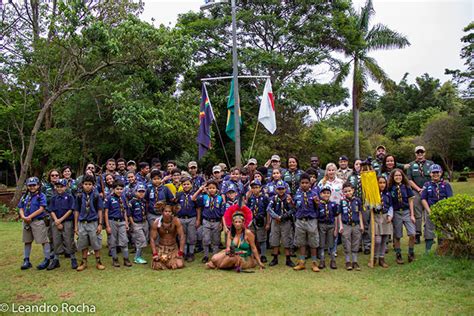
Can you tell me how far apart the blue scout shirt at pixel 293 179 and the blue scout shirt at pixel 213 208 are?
1.37 m

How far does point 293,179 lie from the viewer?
7.74 metres

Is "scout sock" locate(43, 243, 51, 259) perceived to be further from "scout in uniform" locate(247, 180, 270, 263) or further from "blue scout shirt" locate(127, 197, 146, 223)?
"scout in uniform" locate(247, 180, 270, 263)

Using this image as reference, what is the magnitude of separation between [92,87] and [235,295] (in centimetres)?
1365

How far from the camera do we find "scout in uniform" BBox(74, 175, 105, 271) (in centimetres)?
679

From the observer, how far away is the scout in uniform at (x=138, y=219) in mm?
7254

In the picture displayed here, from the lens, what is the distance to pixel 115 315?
184 inches

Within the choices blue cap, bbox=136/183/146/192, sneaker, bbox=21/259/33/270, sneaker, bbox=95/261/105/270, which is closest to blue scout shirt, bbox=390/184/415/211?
blue cap, bbox=136/183/146/192

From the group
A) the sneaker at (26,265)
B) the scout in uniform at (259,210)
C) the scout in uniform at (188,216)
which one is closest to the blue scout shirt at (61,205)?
the sneaker at (26,265)

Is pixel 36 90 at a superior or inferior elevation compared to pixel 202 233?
superior

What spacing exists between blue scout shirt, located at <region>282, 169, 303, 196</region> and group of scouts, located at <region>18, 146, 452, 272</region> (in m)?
0.02

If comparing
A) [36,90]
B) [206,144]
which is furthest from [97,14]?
[206,144]

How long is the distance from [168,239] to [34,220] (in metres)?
2.38

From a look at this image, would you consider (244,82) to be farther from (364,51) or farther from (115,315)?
(115,315)

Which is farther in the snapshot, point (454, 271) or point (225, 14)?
point (225, 14)
